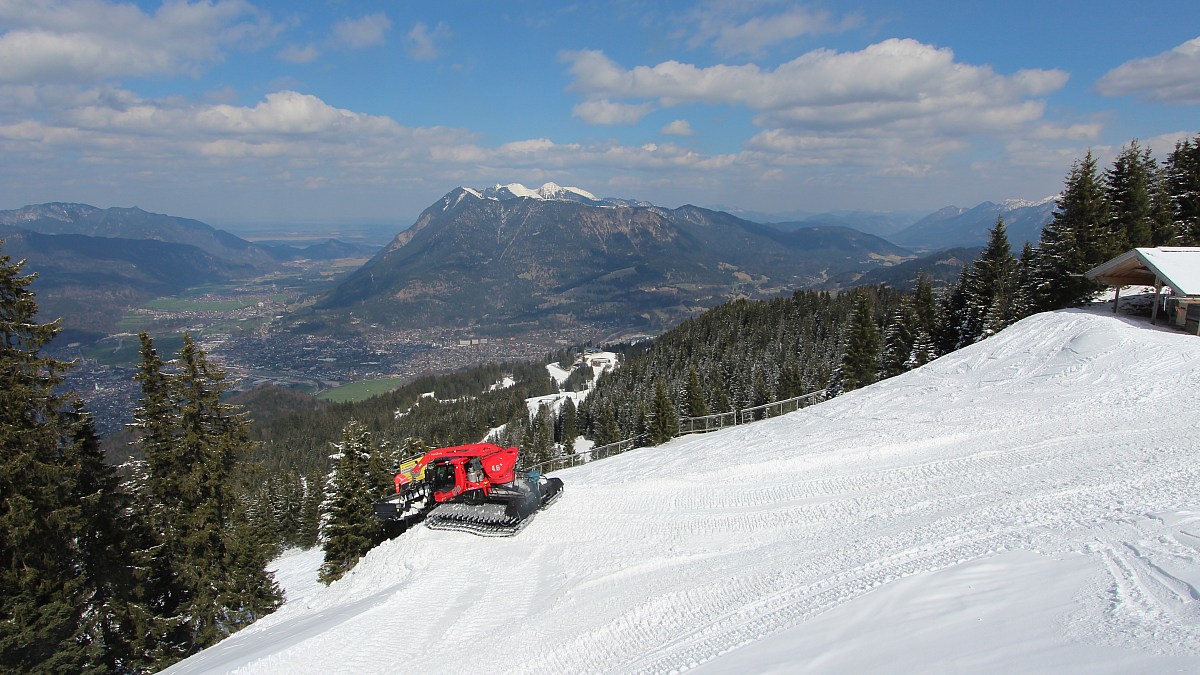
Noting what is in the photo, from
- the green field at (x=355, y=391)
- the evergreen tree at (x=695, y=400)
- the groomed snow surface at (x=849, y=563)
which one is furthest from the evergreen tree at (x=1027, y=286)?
the green field at (x=355, y=391)

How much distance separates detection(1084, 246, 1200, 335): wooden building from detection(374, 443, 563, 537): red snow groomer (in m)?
24.0

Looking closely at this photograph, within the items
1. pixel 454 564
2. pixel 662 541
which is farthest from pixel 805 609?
pixel 454 564

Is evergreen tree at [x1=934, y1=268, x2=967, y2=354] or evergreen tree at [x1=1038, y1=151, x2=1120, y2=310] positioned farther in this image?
evergreen tree at [x1=934, y1=268, x2=967, y2=354]

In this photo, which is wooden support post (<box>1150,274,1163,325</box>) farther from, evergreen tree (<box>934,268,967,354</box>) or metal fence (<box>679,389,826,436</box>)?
evergreen tree (<box>934,268,967,354</box>)

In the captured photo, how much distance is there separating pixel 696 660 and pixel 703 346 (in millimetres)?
84114

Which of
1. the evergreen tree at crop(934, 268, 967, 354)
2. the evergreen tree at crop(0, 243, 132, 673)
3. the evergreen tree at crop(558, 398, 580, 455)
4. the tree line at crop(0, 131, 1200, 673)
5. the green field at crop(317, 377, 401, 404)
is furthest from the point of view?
the green field at crop(317, 377, 401, 404)

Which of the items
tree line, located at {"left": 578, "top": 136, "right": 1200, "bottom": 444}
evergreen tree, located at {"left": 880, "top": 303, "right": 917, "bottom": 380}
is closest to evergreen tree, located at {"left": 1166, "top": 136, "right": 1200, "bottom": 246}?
tree line, located at {"left": 578, "top": 136, "right": 1200, "bottom": 444}

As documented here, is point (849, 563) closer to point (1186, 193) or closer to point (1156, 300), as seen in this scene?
point (1156, 300)

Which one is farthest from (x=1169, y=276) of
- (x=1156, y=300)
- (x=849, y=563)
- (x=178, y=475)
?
(x=178, y=475)

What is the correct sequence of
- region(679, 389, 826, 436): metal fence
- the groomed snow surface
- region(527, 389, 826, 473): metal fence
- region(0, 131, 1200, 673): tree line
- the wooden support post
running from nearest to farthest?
the groomed snow surface
region(0, 131, 1200, 673): tree line
the wooden support post
region(527, 389, 826, 473): metal fence
region(679, 389, 826, 436): metal fence

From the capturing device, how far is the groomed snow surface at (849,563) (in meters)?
6.11

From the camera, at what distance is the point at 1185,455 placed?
11.2 m

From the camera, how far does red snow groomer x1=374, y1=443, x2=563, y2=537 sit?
1431 centimetres

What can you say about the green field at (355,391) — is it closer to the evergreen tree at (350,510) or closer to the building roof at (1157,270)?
the evergreen tree at (350,510)
